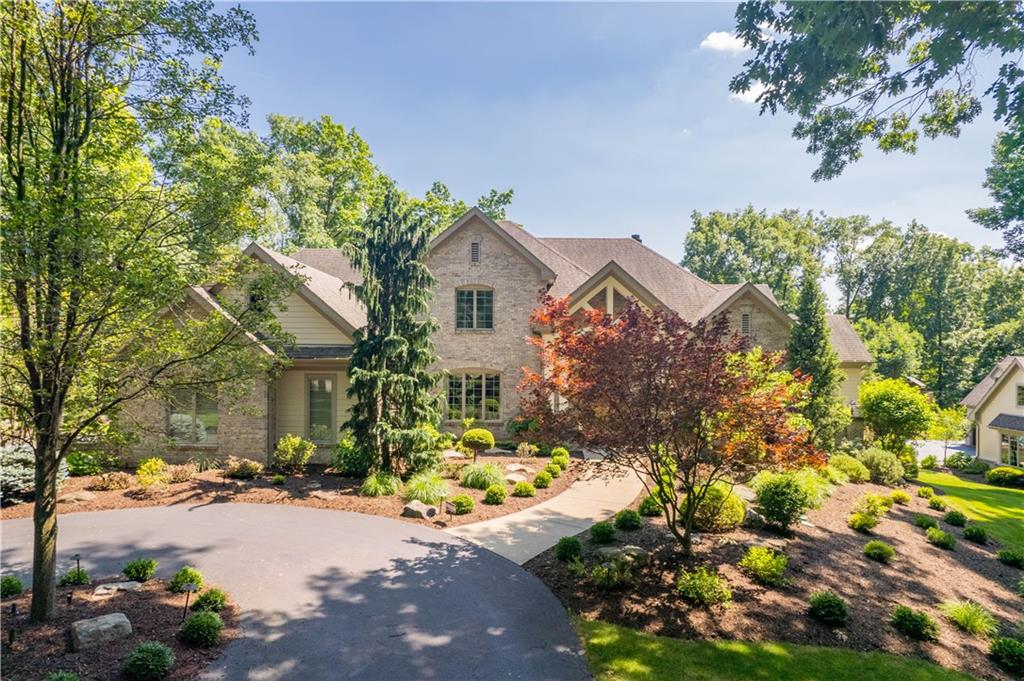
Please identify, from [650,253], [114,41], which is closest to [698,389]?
Result: [114,41]

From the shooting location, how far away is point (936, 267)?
155 feet

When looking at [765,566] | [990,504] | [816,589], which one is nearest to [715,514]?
[765,566]

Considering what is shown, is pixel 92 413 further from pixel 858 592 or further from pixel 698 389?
pixel 858 592

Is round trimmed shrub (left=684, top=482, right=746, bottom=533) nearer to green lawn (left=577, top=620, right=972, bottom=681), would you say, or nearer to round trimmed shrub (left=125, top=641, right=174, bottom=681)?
green lawn (left=577, top=620, right=972, bottom=681)

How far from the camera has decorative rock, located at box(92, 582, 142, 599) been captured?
681 cm

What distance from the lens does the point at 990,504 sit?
58.7 ft

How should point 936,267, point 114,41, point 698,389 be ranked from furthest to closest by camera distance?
point 936,267
point 698,389
point 114,41

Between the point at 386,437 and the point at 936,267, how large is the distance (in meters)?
59.6

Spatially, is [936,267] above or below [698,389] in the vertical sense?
above

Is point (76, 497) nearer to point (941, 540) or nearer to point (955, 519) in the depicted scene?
point (941, 540)

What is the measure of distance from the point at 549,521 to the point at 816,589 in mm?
5307

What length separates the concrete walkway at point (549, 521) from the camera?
9.24 meters

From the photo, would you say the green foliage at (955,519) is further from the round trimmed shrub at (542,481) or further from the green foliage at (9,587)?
the green foliage at (9,587)

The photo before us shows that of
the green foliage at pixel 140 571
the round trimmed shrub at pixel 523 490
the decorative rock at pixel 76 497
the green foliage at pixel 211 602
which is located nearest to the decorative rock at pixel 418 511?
the round trimmed shrub at pixel 523 490
